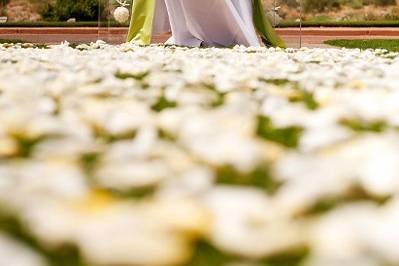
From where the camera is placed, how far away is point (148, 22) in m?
6.90

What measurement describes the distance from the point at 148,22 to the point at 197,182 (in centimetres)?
597

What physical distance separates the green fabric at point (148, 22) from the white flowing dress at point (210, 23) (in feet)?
0.29

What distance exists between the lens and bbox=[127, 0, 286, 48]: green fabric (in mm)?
6902

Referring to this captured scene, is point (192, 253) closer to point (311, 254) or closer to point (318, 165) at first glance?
point (311, 254)

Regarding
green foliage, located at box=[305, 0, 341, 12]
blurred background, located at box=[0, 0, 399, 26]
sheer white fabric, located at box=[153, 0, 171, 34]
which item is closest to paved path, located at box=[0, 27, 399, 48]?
blurred background, located at box=[0, 0, 399, 26]

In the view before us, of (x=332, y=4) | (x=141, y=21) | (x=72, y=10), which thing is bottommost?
(x=72, y=10)

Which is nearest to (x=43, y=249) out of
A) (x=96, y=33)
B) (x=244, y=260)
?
(x=244, y=260)

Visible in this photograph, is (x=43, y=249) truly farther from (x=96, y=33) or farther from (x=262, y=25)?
(x=96, y=33)

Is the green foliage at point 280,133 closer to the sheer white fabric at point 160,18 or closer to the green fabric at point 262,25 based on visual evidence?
A: the green fabric at point 262,25

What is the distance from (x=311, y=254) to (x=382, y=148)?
474 millimetres

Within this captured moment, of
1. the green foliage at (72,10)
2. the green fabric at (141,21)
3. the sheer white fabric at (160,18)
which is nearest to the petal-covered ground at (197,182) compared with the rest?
the green fabric at (141,21)

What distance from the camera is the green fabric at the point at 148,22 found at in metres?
6.90

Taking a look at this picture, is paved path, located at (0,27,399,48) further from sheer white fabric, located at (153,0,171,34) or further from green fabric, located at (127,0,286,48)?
sheer white fabric, located at (153,0,171,34)

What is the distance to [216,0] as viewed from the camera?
258 inches
